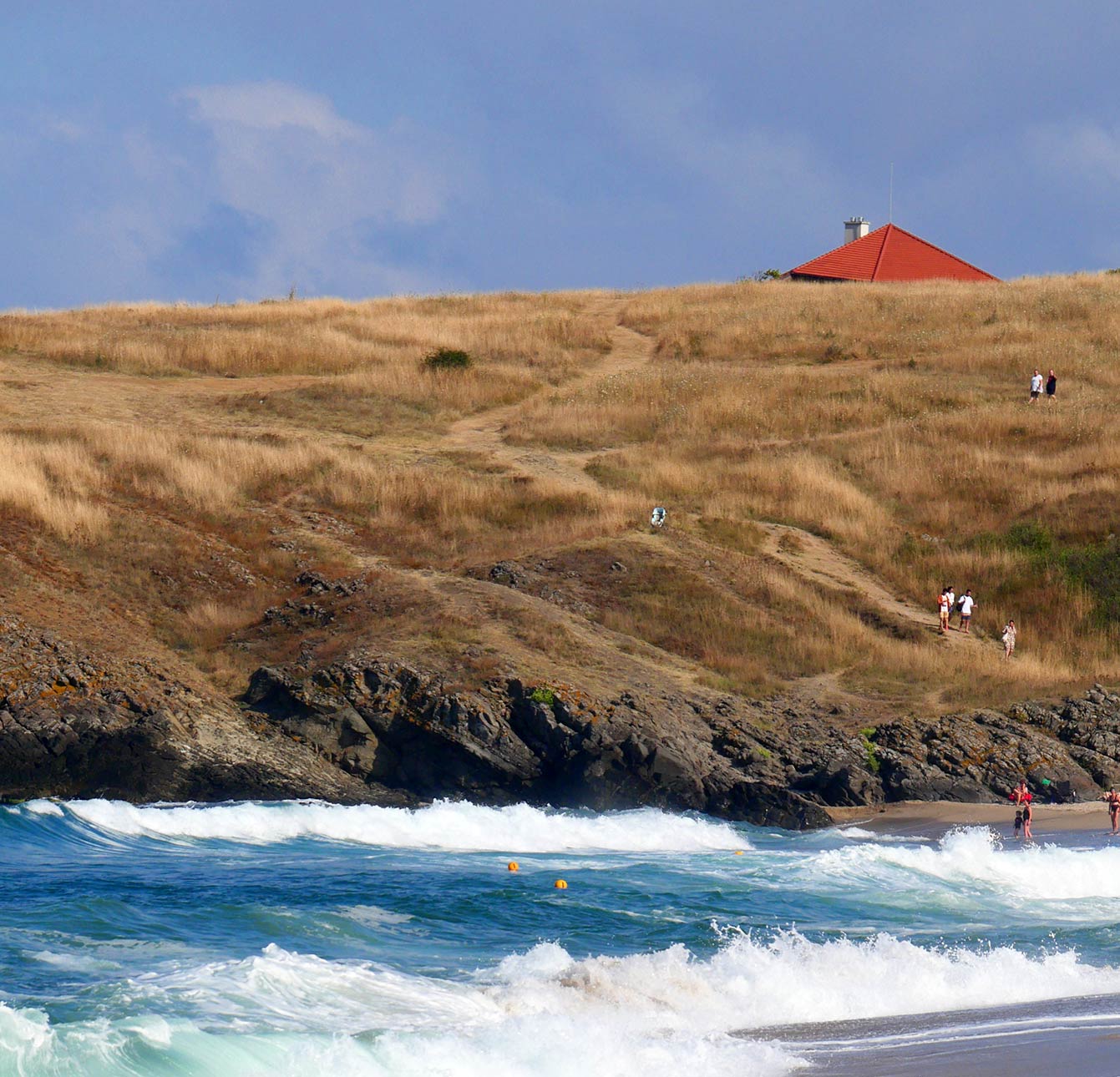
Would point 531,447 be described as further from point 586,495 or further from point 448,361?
point 448,361

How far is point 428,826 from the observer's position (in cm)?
2059

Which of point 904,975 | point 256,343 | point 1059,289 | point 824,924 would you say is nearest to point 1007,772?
point 824,924

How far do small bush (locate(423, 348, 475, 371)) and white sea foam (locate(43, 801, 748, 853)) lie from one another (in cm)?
2859

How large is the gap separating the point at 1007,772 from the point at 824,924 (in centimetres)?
996

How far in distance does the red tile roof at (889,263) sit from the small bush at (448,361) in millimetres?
25639

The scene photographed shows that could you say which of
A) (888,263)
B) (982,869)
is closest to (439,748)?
(982,869)

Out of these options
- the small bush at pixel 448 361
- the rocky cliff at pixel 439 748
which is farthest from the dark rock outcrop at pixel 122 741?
the small bush at pixel 448 361

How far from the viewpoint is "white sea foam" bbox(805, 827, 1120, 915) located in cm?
1745

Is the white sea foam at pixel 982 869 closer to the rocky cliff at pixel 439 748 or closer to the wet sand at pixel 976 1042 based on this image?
the rocky cliff at pixel 439 748

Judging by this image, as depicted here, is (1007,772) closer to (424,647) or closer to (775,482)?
(424,647)

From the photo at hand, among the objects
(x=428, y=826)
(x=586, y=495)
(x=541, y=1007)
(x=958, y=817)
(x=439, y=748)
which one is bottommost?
(x=541, y=1007)

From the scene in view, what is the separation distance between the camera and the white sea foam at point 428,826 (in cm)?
1955

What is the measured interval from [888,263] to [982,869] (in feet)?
178

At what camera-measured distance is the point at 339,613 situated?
26.4 metres
